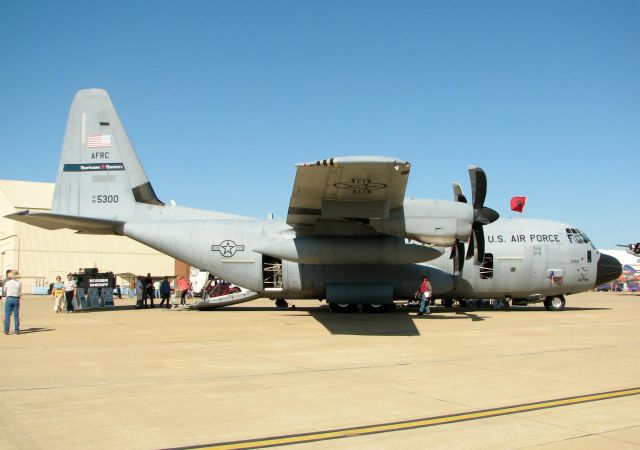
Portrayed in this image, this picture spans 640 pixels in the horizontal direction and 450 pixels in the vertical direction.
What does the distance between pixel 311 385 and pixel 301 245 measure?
34.5ft

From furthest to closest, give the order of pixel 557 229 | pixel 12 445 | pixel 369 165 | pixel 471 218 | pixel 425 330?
1. pixel 557 229
2. pixel 471 218
3. pixel 425 330
4. pixel 369 165
5. pixel 12 445

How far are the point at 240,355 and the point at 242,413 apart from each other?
449cm

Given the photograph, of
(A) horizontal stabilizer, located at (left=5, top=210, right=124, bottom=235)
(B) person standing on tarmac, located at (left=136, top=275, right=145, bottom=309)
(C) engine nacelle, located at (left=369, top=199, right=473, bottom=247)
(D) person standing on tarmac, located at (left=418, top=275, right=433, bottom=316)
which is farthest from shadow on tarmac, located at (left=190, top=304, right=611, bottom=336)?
(B) person standing on tarmac, located at (left=136, top=275, right=145, bottom=309)

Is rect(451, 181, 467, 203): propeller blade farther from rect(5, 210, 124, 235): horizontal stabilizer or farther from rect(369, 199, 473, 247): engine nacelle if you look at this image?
rect(5, 210, 124, 235): horizontal stabilizer

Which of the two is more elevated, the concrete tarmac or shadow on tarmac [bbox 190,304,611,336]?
shadow on tarmac [bbox 190,304,611,336]

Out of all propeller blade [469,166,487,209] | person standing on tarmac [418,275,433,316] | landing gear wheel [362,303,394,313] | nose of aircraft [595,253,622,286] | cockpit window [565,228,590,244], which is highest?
propeller blade [469,166,487,209]

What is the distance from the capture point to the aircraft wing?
1269 cm

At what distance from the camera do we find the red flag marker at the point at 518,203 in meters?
26.5

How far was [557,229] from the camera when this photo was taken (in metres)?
22.3

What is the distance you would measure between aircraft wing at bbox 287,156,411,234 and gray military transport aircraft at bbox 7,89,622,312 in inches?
86.6

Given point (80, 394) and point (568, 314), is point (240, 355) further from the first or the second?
point (568, 314)

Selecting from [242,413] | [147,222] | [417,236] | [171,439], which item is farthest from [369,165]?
[147,222]

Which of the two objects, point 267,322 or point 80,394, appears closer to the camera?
point 80,394

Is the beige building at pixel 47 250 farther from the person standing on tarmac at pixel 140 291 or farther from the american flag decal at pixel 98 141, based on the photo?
the american flag decal at pixel 98 141
